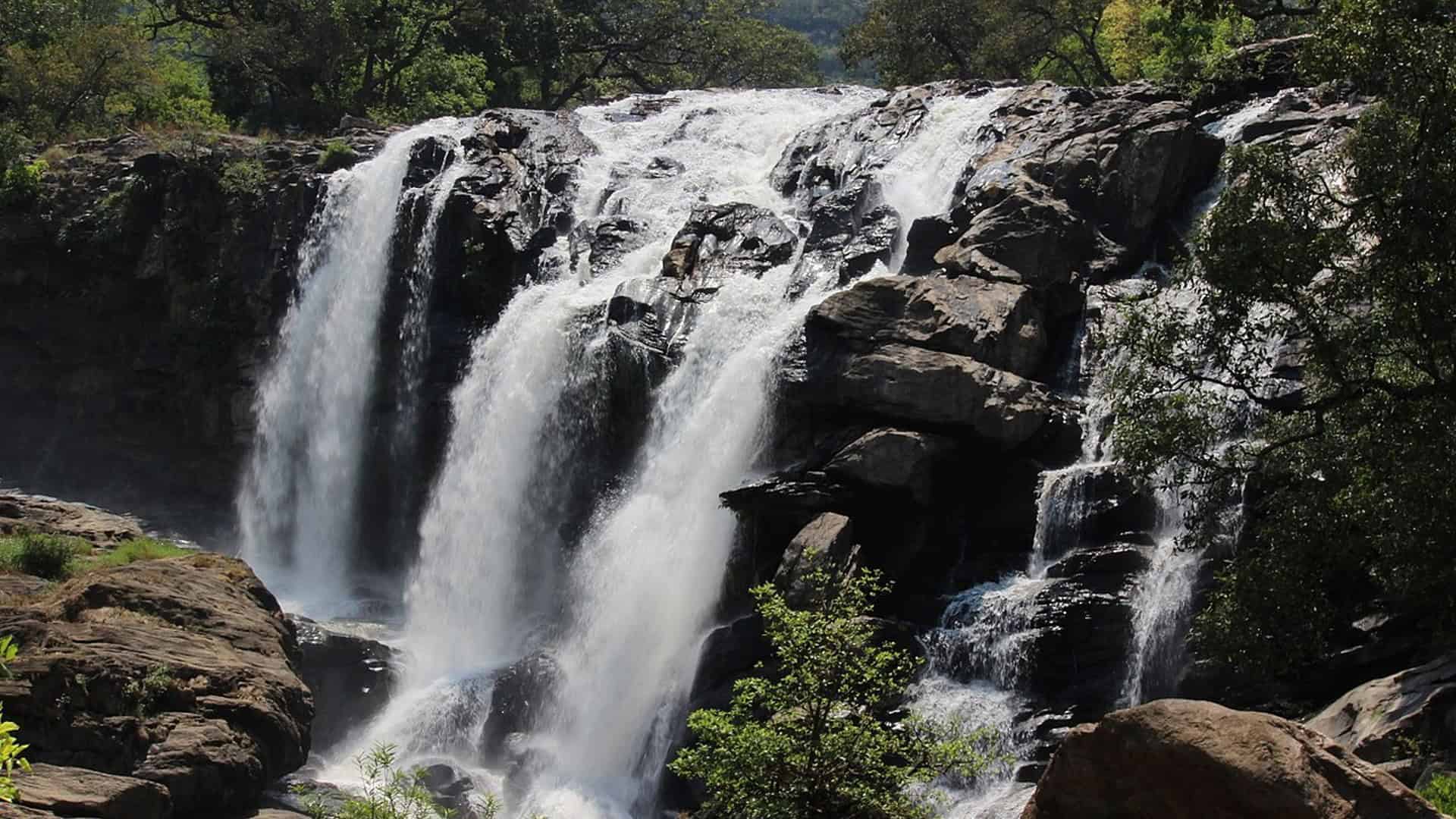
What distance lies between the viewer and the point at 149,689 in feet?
66.5

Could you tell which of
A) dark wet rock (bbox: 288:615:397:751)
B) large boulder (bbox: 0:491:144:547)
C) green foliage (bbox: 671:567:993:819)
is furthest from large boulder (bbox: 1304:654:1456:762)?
large boulder (bbox: 0:491:144:547)

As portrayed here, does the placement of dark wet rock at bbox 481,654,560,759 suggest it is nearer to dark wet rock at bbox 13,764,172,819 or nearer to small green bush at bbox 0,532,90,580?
small green bush at bbox 0,532,90,580

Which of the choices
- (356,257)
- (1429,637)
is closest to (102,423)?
(356,257)

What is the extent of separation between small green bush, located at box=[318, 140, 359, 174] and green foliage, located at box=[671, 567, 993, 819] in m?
28.0

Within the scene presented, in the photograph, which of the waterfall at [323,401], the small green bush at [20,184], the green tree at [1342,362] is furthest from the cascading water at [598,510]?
the small green bush at [20,184]

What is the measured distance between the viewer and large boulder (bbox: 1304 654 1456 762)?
53.4ft

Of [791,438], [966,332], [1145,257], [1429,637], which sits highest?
[1145,257]

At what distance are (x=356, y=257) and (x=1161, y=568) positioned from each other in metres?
23.4

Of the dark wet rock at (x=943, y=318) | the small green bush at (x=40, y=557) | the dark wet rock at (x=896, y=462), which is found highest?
the dark wet rock at (x=943, y=318)

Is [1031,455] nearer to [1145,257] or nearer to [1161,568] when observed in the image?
[1161,568]

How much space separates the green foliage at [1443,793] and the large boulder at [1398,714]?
1.72m

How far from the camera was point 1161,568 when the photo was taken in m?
22.3

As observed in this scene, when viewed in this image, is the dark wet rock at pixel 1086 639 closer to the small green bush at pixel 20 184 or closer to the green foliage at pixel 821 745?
the green foliage at pixel 821 745

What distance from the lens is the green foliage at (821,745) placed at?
587 inches
